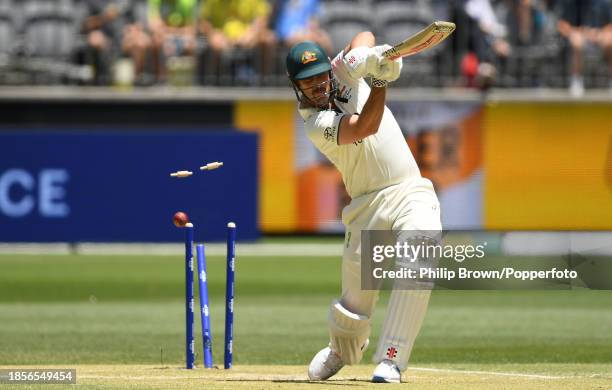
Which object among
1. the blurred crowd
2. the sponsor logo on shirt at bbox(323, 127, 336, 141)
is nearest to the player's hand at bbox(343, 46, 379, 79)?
the sponsor logo on shirt at bbox(323, 127, 336, 141)

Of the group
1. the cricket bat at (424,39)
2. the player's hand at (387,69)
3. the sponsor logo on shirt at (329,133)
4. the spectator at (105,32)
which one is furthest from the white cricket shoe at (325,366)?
the spectator at (105,32)

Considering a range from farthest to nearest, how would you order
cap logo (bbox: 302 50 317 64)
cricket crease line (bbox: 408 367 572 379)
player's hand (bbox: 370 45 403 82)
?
cricket crease line (bbox: 408 367 572 379), cap logo (bbox: 302 50 317 64), player's hand (bbox: 370 45 403 82)

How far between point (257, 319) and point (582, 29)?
1094cm

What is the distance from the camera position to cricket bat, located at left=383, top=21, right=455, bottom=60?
7.14m

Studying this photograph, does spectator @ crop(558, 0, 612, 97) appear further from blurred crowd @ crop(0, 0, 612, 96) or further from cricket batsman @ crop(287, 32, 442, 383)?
cricket batsman @ crop(287, 32, 442, 383)

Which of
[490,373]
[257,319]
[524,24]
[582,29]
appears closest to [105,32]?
[524,24]

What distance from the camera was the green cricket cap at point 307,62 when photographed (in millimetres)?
7949

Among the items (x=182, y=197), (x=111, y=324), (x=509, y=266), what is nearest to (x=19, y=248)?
(x=182, y=197)

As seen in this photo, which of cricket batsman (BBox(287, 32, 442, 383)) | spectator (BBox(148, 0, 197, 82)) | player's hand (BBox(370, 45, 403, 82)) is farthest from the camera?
spectator (BBox(148, 0, 197, 82))

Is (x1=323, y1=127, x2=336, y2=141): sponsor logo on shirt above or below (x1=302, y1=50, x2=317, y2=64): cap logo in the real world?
below

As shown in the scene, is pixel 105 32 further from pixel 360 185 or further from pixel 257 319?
pixel 360 185

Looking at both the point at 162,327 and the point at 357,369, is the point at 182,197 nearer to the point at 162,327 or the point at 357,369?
the point at 162,327

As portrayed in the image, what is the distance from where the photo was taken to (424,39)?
7.30m
